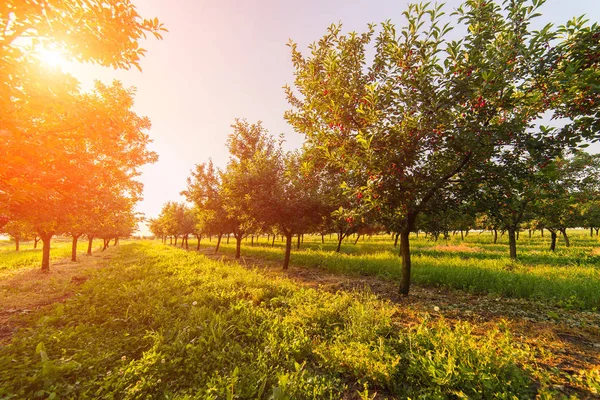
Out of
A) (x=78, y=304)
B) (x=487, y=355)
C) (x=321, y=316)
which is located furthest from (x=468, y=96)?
(x=78, y=304)

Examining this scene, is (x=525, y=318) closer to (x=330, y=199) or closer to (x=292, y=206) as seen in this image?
(x=330, y=199)

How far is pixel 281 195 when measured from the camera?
52.4 feet

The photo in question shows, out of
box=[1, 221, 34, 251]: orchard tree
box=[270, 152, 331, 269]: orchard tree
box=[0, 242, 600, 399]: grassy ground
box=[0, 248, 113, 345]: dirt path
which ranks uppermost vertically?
box=[270, 152, 331, 269]: orchard tree

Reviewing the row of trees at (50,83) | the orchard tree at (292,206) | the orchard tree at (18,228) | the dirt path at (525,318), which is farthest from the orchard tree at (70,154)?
the dirt path at (525,318)

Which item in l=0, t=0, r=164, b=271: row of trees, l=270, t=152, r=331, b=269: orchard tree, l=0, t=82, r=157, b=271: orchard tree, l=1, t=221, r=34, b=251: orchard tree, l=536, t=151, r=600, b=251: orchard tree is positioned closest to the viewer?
l=0, t=0, r=164, b=271: row of trees

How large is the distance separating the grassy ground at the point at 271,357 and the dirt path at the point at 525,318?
0.08m

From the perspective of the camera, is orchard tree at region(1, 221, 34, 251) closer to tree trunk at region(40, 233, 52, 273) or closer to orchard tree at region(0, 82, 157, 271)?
tree trunk at region(40, 233, 52, 273)

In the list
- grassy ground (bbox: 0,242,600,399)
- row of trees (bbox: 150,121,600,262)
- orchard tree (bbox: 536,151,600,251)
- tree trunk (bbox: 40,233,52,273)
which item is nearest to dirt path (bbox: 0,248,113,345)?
grassy ground (bbox: 0,242,600,399)

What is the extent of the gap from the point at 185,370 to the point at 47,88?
20.8 feet

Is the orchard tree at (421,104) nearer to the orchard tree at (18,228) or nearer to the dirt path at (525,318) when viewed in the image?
the dirt path at (525,318)

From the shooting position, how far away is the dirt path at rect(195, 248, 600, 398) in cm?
502

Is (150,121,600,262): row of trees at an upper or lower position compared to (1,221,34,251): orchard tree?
upper

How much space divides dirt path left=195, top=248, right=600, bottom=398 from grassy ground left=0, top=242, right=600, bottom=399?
0.28 feet

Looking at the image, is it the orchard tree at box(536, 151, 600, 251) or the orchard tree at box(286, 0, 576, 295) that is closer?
the orchard tree at box(286, 0, 576, 295)
